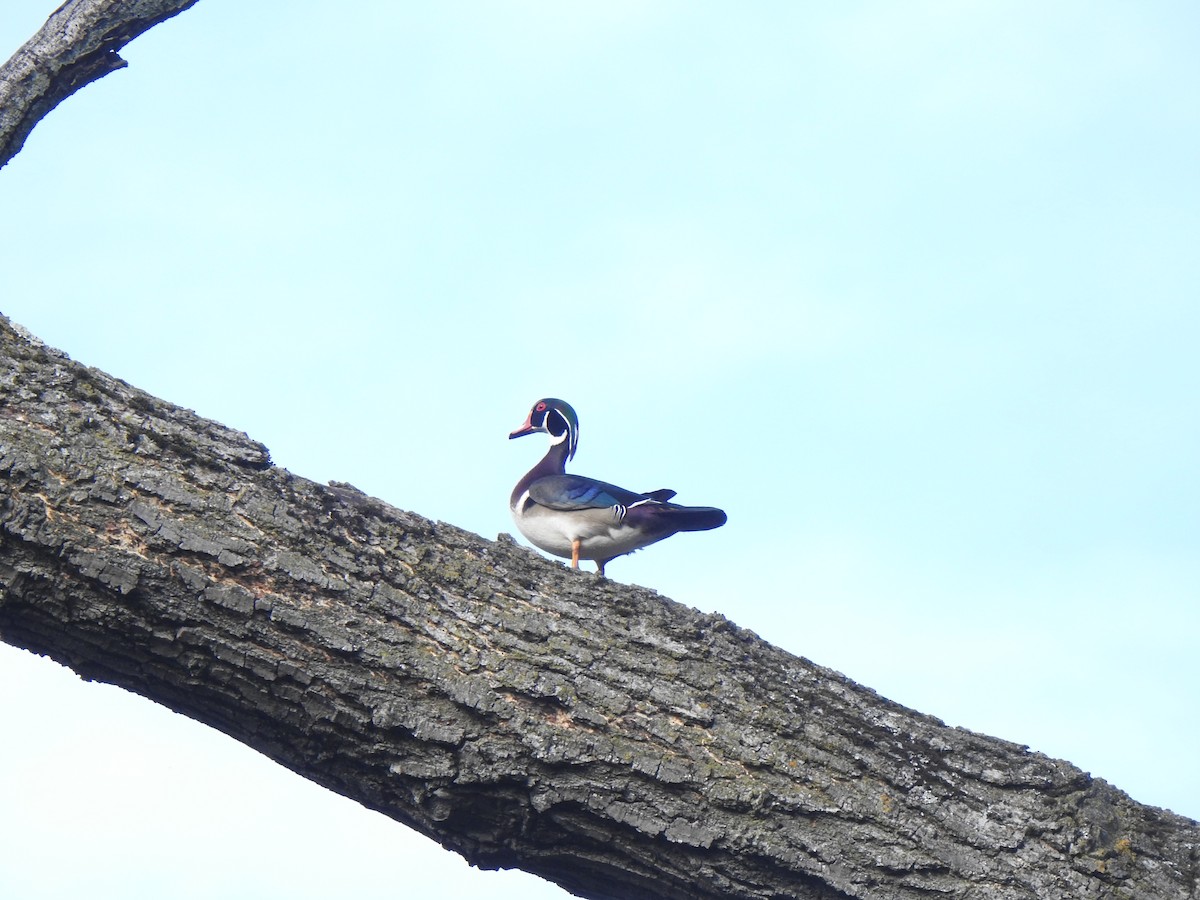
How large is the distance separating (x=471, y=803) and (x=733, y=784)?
1.99ft

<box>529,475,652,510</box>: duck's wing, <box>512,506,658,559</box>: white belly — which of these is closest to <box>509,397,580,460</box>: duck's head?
<box>529,475,652,510</box>: duck's wing

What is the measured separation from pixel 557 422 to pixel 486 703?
451cm

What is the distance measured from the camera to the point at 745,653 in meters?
2.94

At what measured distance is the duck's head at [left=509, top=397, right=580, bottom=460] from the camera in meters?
7.04

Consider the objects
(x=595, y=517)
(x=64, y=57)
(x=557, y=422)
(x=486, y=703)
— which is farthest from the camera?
(x=557, y=422)

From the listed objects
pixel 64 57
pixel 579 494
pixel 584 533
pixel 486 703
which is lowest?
pixel 486 703

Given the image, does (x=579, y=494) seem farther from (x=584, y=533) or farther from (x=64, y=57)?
(x=64, y=57)

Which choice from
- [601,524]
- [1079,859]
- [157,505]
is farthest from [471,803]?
[601,524]

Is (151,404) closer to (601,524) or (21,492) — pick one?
(21,492)

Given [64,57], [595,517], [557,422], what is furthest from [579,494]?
[64,57]

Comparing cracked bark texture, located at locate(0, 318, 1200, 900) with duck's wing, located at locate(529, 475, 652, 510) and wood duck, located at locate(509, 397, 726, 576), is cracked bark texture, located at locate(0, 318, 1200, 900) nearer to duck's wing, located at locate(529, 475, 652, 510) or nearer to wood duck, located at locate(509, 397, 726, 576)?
wood duck, located at locate(509, 397, 726, 576)

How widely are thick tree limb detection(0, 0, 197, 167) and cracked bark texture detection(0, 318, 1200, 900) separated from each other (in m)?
1.20

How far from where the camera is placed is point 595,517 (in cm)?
559

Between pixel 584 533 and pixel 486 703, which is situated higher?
pixel 584 533
